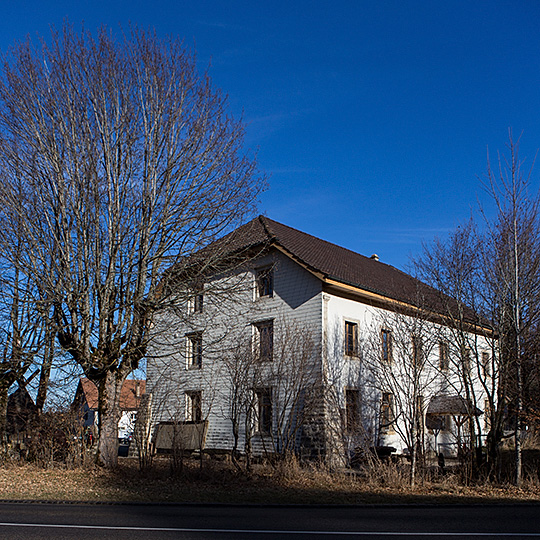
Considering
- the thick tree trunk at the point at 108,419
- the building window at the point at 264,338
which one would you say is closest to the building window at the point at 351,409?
the building window at the point at 264,338

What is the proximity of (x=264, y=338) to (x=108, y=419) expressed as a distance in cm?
786

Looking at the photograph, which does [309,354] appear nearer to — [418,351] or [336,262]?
[418,351]

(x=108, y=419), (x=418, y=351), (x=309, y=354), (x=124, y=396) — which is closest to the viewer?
(x=418, y=351)

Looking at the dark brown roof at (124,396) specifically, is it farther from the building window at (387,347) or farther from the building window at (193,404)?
the building window at (387,347)

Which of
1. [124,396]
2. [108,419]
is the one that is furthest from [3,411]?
[124,396]

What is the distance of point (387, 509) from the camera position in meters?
11.6

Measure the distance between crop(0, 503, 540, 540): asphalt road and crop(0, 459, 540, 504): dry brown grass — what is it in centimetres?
108

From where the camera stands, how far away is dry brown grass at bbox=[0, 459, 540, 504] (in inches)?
500

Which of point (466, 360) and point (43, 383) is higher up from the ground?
point (466, 360)

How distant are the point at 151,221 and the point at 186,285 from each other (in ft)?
7.26

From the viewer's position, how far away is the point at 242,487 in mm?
14344

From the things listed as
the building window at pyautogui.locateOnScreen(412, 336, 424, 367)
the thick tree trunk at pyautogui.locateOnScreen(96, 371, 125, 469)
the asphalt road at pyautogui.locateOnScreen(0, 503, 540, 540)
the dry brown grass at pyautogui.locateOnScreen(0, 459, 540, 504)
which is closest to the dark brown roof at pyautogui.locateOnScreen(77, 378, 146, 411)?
the thick tree trunk at pyautogui.locateOnScreen(96, 371, 125, 469)

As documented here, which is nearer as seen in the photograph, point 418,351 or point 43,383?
point 418,351

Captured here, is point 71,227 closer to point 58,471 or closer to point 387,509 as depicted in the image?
point 58,471
